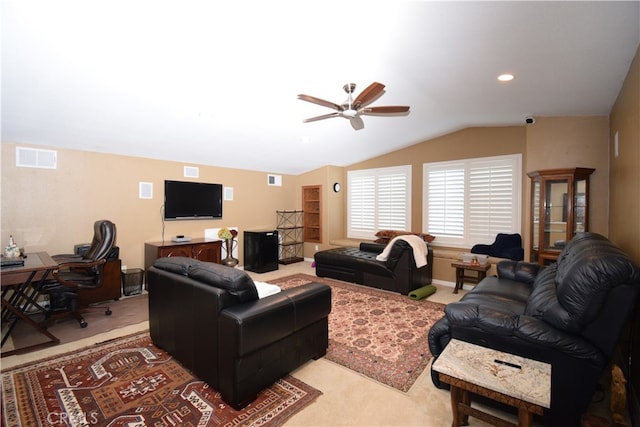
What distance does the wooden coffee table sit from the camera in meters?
1.28

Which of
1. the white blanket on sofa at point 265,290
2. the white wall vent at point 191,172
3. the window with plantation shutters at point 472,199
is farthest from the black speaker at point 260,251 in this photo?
the white blanket on sofa at point 265,290

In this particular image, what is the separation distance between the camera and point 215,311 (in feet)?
6.52

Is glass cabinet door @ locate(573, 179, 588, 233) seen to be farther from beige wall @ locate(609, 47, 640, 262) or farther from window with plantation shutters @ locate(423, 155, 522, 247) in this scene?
window with plantation shutters @ locate(423, 155, 522, 247)

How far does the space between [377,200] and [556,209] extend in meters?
3.07

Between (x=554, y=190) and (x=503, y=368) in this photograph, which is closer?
(x=503, y=368)

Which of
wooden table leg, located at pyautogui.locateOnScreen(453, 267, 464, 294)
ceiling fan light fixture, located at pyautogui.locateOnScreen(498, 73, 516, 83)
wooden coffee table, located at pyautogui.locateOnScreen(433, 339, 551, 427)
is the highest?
ceiling fan light fixture, located at pyautogui.locateOnScreen(498, 73, 516, 83)

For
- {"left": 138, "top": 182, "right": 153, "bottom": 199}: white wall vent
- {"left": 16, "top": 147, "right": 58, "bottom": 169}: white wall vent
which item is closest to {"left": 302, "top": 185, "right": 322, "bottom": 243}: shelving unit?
{"left": 138, "top": 182, "right": 153, "bottom": 199}: white wall vent

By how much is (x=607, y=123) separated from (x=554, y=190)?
0.96 meters

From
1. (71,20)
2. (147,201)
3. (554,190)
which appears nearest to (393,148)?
(554,190)

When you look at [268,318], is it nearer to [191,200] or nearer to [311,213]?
[191,200]

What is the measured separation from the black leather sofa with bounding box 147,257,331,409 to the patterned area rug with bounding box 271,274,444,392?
36cm

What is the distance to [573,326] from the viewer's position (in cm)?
163

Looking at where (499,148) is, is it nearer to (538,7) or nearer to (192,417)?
(538,7)

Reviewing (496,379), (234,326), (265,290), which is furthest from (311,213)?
(496,379)
